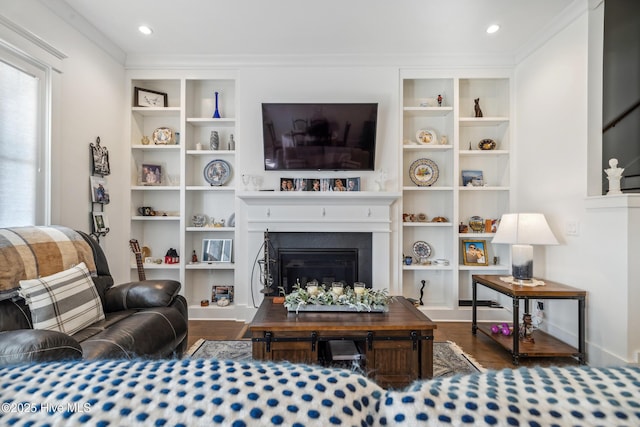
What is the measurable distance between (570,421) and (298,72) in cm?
367

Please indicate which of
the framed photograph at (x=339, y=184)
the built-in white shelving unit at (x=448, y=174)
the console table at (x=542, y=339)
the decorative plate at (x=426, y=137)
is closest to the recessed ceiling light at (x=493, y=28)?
the built-in white shelving unit at (x=448, y=174)

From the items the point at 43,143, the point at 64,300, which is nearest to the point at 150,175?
the point at 43,143

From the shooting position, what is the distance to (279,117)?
10.9ft

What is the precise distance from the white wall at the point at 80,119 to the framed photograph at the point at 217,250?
2.83ft

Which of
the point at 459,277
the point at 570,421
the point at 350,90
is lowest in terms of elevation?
the point at 459,277

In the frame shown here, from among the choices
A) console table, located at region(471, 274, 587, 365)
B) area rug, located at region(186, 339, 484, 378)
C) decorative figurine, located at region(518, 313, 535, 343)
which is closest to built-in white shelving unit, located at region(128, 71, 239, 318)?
area rug, located at region(186, 339, 484, 378)

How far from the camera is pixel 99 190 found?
3016 mm

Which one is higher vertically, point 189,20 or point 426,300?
point 189,20

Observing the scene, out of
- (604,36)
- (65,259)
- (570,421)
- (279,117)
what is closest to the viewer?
(570,421)

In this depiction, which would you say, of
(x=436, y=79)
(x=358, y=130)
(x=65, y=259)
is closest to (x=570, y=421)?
(x=65, y=259)

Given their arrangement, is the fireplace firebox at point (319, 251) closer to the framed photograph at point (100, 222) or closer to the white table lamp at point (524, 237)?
the white table lamp at point (524, 237)

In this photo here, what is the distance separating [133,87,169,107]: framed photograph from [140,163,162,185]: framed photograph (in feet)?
2.28

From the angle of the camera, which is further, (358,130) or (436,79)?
(436,79)

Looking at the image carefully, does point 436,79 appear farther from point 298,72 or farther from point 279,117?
point 279,117
